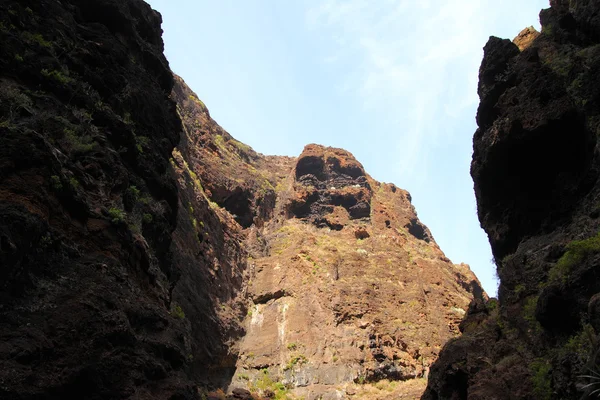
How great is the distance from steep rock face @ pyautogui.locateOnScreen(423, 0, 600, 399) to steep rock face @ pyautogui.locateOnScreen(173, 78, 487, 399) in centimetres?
653

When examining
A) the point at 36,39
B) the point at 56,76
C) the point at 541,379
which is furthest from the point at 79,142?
the point at 541,379

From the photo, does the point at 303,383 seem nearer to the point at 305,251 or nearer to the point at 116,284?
the point at 305,251

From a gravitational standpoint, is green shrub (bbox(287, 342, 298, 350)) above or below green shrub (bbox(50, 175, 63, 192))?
above

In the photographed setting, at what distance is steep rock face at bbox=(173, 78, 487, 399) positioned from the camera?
Answer: 122 feet

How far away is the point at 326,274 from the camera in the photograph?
47.4 m

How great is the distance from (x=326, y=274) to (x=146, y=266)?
3541 centimetres

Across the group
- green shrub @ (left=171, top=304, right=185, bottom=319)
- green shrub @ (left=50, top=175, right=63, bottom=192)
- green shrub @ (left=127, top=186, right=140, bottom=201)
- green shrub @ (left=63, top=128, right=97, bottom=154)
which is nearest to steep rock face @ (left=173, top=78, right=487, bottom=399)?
green shrub @ (left=171, top=304, right=185, bottom=319)

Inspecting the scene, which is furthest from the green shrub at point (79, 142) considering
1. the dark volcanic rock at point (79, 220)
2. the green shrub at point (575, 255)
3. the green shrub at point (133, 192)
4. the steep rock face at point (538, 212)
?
the green shrub at point (575, 255)

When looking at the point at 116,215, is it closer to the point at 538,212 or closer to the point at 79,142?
the point at 79,142

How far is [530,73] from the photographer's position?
1973 cm

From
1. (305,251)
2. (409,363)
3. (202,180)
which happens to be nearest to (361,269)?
(305,251)

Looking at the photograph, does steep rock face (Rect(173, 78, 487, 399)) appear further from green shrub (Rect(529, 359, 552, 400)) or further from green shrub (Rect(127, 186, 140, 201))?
green shrub (Rect(127, 186, 140, 201))

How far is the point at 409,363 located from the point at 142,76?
29.3m

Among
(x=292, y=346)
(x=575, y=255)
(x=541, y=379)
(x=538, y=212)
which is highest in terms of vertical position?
(x=538, y=212)
